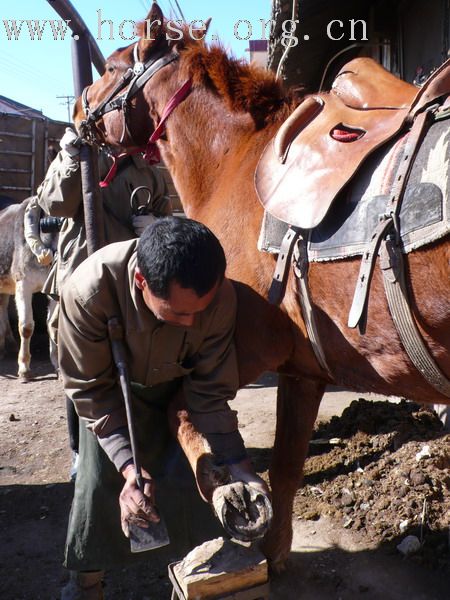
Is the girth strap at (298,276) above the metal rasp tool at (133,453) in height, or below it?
above

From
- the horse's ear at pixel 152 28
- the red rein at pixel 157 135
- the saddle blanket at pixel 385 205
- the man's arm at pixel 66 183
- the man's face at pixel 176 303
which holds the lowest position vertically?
the man's face at pixel 176 303

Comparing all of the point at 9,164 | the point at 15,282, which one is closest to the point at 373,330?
the point at 15,282

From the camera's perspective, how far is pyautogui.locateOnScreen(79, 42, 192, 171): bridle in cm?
243

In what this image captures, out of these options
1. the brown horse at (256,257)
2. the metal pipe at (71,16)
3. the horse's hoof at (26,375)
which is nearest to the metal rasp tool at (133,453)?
the brown horse at (256,257)

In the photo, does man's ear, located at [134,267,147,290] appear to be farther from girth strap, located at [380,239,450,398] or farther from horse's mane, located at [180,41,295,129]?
horse's mane, located at [180,41,295,129]

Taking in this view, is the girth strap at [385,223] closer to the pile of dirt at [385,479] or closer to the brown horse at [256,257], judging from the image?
the brown horse at [256,257]

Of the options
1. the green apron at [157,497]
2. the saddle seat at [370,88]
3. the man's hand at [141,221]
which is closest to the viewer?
the saddle seat at [370,88]

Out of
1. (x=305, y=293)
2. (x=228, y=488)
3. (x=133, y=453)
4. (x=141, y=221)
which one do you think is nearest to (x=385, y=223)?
(x=305, y=293)

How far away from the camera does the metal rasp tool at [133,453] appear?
1.55m

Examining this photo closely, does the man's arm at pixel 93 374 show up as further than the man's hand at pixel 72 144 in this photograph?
No

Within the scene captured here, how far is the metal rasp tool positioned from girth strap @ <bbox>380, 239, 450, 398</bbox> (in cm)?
81

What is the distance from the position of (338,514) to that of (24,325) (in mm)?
4157

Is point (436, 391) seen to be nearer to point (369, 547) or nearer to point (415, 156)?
point (415, 156)

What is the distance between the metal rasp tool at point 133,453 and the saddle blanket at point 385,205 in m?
0.58
